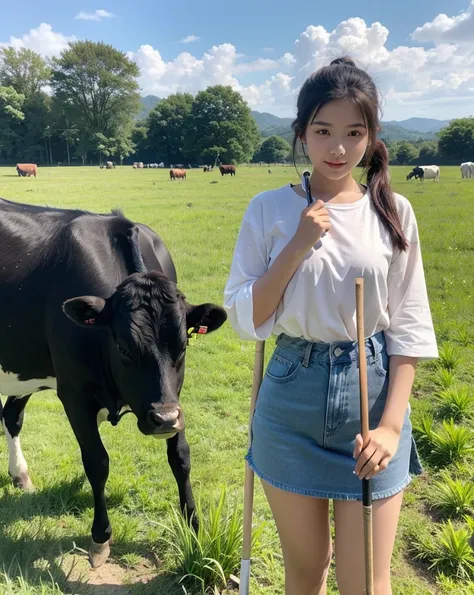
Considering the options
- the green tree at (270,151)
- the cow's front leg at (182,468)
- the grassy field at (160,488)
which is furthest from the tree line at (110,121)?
the cow's front leg at (182,468)

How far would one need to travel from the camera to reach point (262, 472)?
6.19 ft

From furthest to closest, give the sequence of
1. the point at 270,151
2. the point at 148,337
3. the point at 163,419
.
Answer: the point at 270,151 → the point at 148,337 → the point at 163,419

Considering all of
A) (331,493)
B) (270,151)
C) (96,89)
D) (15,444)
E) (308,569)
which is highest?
(96,89)

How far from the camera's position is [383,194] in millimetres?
1846

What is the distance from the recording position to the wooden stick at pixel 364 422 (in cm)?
160

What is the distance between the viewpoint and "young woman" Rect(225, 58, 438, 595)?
173 cm

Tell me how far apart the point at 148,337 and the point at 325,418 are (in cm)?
138

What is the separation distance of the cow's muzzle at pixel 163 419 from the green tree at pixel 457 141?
7756cm

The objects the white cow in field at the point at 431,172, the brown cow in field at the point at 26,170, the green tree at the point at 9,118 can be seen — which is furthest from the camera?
the green tree at the point at 9,118

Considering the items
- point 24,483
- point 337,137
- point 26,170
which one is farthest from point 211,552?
point 26,170

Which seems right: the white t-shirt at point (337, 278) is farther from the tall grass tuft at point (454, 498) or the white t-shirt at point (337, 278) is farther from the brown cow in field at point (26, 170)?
the brown cow in field at point (26, 170)

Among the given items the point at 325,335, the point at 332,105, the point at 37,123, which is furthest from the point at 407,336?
the point at 37,123

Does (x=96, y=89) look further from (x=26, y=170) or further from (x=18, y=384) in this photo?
(x=18, y=384)

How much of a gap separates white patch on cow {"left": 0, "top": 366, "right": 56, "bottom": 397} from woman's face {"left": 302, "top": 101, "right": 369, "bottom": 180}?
3.16 m
